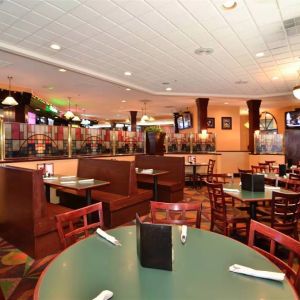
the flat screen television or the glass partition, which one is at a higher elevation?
the flat screen television

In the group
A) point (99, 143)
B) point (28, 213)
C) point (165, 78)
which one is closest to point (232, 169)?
point (165, 78)

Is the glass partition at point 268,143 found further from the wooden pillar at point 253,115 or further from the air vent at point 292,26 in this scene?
the air vent at point 292,26

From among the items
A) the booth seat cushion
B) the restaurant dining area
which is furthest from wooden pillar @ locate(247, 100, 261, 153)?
the booth seat cushion

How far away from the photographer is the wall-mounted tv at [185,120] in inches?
507

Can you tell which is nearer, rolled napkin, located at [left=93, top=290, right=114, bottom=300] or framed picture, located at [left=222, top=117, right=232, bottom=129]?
rolled napkin, located at [left=93, top=290, right=114, bottom=300]

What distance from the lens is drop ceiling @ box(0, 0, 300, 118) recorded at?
145 inches

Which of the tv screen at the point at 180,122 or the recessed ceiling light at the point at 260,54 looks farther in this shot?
the tv screen at the point at 180,122

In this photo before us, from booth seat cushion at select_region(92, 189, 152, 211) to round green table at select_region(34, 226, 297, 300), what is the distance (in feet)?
Answer: 9.17

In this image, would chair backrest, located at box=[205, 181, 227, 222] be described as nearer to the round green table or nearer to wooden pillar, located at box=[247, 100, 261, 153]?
the round green table

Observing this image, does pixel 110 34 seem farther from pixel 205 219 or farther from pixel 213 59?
pixel 205 219

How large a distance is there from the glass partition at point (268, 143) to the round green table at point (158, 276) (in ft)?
31.7

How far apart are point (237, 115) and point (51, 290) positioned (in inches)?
491

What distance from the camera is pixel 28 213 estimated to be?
3549mm

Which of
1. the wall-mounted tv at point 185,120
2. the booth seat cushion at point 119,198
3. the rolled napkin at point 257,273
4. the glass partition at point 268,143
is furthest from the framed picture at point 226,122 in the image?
the rolled napkin at point 257,273
